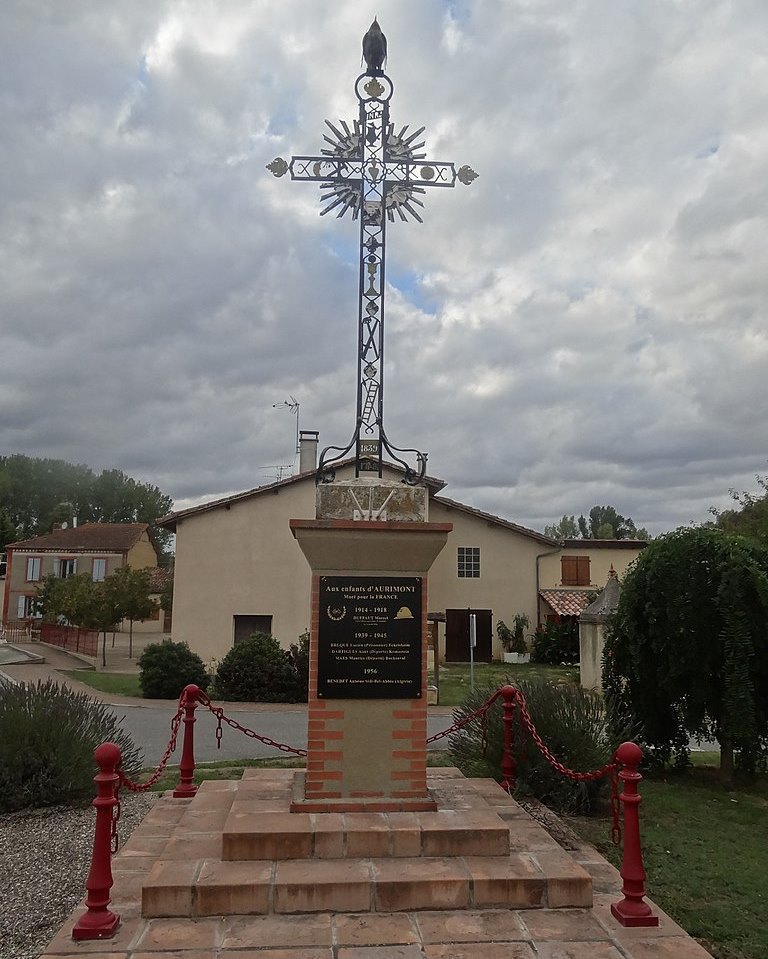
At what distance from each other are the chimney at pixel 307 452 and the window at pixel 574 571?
12.0 meters

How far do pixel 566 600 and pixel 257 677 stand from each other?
15.1 meters

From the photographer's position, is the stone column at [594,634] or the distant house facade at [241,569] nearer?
the stone column at [594,634]

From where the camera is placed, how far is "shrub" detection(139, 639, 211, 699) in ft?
61.7

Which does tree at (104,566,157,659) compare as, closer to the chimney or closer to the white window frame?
the chimney

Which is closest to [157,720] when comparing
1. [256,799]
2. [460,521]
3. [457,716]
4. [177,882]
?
[457,716]

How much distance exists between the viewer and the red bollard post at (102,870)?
4.18 meters

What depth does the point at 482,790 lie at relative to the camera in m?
6.38

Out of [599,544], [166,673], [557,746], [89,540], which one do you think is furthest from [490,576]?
[89,540]

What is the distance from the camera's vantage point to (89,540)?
51.0 m

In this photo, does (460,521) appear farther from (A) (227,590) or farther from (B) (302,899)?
(B) (302,899)

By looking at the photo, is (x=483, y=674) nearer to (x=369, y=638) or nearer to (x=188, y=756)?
(x=188, y=756)

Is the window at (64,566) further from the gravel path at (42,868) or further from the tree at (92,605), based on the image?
the gravel path at (42,868)

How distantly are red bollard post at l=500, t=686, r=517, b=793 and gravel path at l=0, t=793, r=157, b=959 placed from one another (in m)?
3.51

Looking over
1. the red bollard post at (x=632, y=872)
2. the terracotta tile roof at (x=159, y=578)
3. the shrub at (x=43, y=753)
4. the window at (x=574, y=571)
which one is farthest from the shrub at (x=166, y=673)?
the terracotta tile roof at (x=159, y=578)
